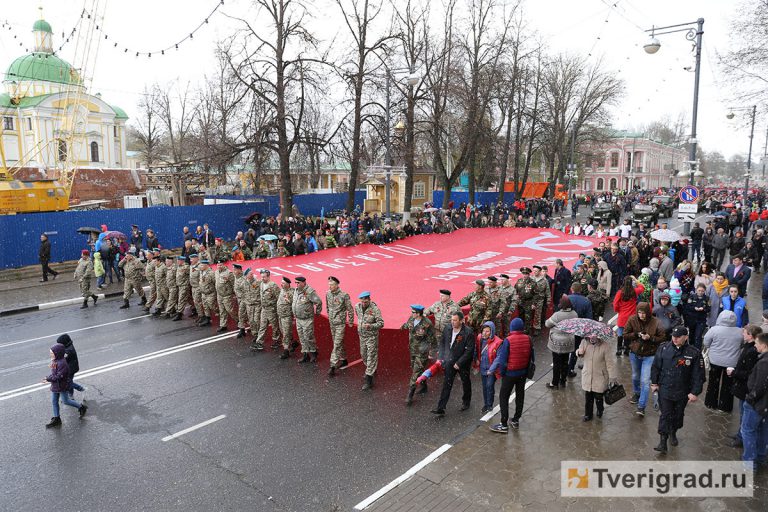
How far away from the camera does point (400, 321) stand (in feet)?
33.5

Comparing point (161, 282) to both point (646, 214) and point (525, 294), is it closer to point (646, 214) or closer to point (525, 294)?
point (525, 294)

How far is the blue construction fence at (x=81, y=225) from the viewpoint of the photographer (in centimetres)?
2016

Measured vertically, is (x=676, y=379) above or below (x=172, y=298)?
above

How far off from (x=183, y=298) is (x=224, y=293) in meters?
1.90

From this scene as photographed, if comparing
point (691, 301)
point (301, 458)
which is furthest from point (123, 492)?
point (691, 301)

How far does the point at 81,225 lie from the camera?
861 inches

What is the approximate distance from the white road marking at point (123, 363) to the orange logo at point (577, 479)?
26.8 ft

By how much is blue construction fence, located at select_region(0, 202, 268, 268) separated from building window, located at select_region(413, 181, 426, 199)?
22.3 m

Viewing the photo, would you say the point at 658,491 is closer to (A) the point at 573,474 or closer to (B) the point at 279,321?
(A) the point at 573,474

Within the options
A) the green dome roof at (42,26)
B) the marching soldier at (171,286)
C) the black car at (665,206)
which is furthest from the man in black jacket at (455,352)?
the green dome roof at (42,26)

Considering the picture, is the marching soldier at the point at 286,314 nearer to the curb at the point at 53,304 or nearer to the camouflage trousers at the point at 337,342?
the camouflage trousers at the point at 337,342

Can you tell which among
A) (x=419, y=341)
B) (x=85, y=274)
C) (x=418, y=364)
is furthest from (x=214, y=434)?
(x=85, y=274)

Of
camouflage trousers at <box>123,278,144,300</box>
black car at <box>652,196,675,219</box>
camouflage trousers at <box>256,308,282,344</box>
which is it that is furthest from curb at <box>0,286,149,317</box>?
black car at <box>652,196,675,219</box>

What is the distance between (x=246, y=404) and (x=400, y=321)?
131 inches
